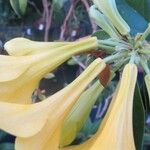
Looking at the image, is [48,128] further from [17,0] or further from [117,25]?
[17,0]

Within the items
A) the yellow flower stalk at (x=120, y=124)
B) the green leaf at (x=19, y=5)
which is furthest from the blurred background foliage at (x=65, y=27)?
the yellow flower stalk at (x=120, y=124)

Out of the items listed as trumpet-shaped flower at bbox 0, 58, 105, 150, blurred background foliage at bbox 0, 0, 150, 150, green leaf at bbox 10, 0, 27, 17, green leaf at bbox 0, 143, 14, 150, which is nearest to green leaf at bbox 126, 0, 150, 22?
blurred background foliage at bbox 0, 0, 150, 150

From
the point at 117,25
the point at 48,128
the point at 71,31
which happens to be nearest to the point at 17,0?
the point at 71,31

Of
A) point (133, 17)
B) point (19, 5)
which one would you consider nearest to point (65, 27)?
point (19, 5)

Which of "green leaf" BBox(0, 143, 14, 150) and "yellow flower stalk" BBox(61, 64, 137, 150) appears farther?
Answer: "green leaf" BBox(0, 143, 14, 150)

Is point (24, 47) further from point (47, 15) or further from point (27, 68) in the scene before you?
point (47, 15)

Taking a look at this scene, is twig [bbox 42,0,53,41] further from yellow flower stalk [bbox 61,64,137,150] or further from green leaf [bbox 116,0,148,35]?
yellow flower stalk [bbox 61,64,137,150]
